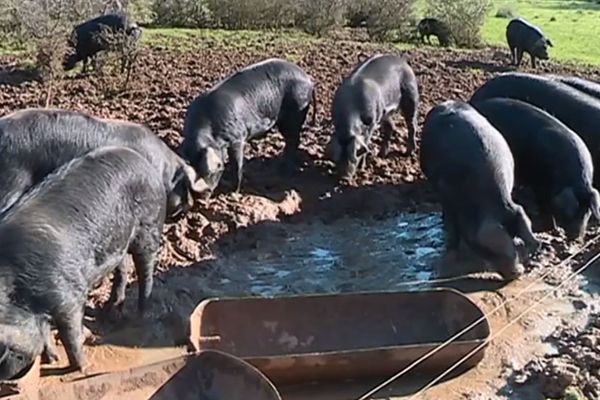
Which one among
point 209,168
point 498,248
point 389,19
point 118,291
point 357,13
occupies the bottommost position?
point 357,13

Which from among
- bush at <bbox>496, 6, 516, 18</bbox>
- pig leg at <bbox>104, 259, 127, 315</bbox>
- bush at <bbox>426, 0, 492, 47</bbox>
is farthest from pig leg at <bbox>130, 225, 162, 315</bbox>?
bush at <bbox>496, 6, 516, 18</bbox>

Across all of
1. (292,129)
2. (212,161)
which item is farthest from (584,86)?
(212,161)

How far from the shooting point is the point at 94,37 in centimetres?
1450

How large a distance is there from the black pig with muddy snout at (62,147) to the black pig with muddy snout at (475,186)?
86.6 inches

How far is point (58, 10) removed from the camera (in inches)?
698

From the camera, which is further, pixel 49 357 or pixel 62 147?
pixel 62 147

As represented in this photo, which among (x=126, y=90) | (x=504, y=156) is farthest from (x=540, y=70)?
(x=504, y=156)

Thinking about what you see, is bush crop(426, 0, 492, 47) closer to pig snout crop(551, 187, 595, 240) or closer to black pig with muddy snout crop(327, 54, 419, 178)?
black pig with muddy snout crop(327, 54, 419, 178)

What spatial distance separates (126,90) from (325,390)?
761 cm

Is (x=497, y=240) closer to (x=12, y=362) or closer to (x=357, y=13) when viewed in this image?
(x=12, y=362)

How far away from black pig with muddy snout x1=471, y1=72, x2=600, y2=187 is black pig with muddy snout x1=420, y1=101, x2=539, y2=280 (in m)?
1.48

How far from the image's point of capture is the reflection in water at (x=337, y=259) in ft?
25.4

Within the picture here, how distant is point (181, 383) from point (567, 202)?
4287 millimetres

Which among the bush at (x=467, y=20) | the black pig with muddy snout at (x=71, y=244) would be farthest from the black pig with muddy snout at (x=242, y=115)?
the bush at (x=467, y=20)
